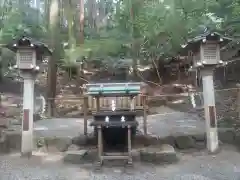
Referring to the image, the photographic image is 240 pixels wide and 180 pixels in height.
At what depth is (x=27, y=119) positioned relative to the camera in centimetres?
681

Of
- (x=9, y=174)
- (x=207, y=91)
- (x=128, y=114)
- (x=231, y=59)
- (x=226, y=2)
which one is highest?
(x=226, y=2)

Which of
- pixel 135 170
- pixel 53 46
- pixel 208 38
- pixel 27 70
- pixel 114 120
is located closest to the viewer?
pixel 135 170

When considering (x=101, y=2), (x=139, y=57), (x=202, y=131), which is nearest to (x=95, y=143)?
(x=202, y=131)

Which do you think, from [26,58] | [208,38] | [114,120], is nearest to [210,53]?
[208,38]

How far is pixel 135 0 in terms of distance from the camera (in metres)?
13.1

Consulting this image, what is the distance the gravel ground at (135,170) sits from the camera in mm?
5543

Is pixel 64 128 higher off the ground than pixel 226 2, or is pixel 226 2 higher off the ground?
pixel 226 2

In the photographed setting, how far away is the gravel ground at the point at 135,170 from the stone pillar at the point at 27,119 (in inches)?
10.9

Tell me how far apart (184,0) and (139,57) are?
454cm

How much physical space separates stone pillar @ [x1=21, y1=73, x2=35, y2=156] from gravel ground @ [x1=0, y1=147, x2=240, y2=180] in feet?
0.91

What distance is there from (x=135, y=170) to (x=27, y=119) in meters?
2.97

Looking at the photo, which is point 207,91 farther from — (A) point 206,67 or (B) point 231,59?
(B) point 231,59

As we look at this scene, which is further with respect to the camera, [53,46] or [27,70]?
[53,46]

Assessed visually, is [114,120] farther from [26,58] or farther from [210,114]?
[26,58]
